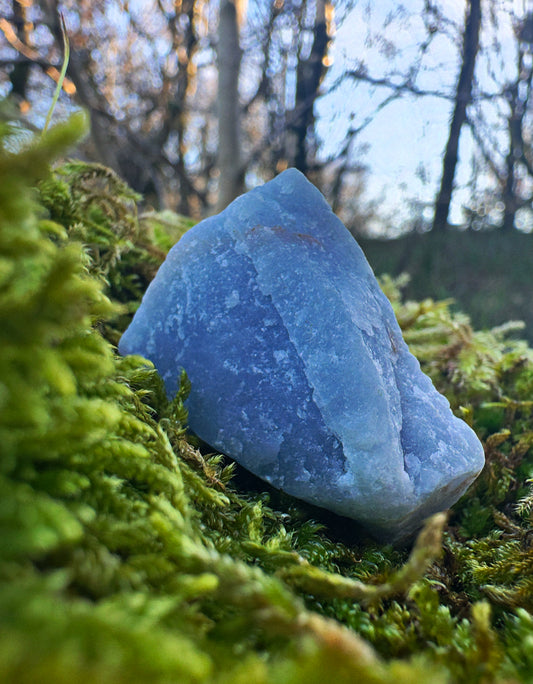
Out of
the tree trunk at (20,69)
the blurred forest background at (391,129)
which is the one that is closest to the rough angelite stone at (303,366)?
the blurred forest background at (391,129)

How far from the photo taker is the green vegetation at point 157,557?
1.28 ft

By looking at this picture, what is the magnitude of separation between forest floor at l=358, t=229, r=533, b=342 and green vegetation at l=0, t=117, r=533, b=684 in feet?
8.86

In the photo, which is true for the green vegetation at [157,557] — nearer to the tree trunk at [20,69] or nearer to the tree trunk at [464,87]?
the tree trunk at [464,87]

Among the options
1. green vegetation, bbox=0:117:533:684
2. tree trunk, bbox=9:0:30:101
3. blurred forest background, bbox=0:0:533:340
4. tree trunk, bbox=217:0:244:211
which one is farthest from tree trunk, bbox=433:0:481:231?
tree trunk, bbox=9:0:30:101

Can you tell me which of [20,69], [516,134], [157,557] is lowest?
[157,557]

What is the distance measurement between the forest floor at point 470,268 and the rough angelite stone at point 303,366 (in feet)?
8.19

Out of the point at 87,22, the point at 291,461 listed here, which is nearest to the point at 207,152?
the point at 87,22

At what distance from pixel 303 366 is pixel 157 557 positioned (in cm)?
53

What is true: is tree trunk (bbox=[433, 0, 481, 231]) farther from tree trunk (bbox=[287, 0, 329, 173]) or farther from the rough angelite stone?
the rough angelite stone

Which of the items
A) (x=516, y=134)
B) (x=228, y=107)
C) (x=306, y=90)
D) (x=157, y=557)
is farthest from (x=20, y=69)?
(x=157, y=557)

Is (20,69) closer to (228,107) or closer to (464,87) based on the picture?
(228,107)

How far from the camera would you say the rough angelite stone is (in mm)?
931

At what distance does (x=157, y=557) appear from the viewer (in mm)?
562

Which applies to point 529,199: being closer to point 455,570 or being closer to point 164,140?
point 455,570
